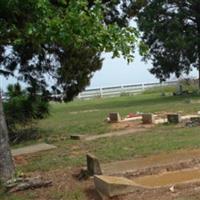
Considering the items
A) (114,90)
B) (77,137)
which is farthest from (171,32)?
(77,137)

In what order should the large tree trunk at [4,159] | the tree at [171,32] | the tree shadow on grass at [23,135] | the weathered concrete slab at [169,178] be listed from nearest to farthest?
the weathered concrete slab at [169,178]
the large tree trunk at [4,159]
the tree shadow on grass at [23,135]
the tree at [171,32]

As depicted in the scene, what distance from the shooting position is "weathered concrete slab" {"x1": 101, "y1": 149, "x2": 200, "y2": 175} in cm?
866

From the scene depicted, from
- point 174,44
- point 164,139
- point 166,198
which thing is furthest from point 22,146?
point 174,44

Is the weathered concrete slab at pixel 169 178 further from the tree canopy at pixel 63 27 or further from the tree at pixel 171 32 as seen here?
the tree at pixel 171 32

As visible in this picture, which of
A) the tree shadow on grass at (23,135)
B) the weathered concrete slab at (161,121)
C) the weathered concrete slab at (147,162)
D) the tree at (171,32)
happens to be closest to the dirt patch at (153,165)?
the weathered concrete slab at (147,162)

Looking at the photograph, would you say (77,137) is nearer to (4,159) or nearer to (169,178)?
(4,159)

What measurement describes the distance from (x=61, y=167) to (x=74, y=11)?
304cm

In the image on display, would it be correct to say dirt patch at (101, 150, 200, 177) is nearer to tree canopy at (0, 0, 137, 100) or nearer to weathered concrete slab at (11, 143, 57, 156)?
tree canopy at (0, 0, 137, 100)

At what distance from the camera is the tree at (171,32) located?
36.8 meters

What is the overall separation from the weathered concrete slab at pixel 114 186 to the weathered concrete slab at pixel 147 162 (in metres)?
0.71

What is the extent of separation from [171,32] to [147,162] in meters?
28.2

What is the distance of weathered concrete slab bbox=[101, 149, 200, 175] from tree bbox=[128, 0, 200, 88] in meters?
26.8

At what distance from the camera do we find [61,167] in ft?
34.0

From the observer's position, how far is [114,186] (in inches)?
291
